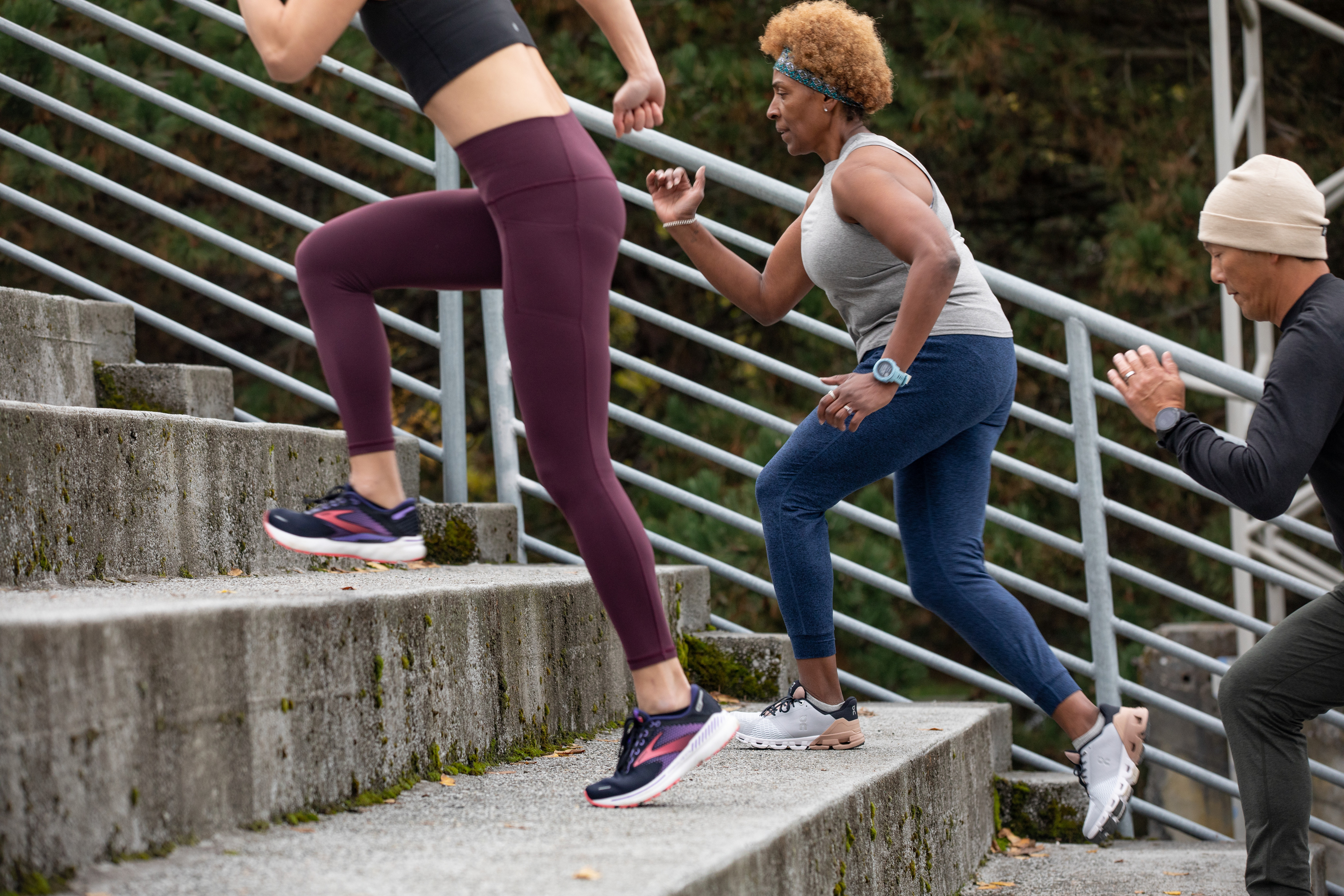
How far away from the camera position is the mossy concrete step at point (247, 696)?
123 centimetres

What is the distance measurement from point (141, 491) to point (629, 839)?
1053mm

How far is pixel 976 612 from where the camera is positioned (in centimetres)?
240

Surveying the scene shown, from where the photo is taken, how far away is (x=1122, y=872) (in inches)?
104

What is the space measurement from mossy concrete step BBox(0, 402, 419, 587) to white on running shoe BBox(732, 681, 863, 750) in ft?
3.12

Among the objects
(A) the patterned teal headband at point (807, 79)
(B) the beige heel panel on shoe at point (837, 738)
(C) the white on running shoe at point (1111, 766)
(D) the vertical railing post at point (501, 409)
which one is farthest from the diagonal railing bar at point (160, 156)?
(C) the white on running shoe at point (1111, 766)

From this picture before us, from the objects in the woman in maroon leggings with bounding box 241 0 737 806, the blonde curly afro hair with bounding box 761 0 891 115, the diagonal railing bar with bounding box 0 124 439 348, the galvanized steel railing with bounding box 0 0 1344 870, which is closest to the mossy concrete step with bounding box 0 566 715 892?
the woman in maroon leggings with bounding box 241 0 737 806

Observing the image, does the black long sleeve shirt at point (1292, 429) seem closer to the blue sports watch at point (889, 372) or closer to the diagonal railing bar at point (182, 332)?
the blue sports watch at point (889, 372)

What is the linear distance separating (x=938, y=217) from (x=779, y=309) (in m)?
0.49

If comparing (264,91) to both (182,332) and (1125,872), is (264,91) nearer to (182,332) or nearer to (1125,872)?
A: (182,332)

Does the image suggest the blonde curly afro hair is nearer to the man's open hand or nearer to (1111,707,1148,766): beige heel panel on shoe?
the man's open hand

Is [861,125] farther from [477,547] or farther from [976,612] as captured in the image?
[477,547]

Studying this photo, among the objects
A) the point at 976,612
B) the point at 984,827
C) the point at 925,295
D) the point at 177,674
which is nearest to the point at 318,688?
the point at 177,674

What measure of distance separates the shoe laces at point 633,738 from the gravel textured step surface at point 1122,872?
1.11 meters

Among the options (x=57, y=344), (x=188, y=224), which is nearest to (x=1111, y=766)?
(x=57, y=344)
